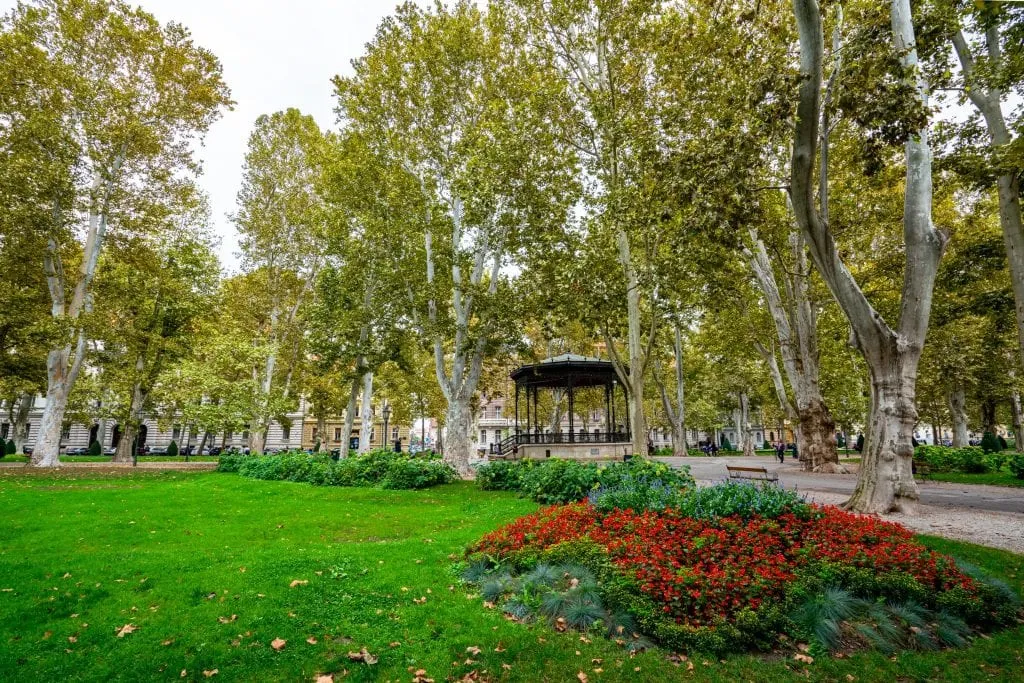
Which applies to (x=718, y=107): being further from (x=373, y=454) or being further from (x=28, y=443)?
(x=28, y=443)

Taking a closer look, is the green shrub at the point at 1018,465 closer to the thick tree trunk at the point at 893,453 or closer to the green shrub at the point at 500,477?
the thick tree trunk at the point at 893,453

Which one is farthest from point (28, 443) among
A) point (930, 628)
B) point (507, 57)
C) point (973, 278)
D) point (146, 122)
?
point (973, 278)

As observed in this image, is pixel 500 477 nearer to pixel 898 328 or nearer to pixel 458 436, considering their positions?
pixel 458 436

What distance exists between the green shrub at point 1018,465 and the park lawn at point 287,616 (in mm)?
13423

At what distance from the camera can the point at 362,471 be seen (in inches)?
688

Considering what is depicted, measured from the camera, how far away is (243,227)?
1081 inches

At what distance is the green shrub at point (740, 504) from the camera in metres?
6.95

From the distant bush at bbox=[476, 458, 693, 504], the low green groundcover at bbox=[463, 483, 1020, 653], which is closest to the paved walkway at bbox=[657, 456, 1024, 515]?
the distant bush at bbox=[476, 458, 693, 504]

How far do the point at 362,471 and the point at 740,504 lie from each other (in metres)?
13.7

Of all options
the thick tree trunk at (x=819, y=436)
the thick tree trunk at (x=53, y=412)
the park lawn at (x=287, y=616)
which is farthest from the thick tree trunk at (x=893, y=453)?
the thick tree trunk at (x=53, y=412)

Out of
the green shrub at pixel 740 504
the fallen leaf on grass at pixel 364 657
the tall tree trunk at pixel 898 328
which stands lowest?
the fallen leaf on grass at pixel 364 657

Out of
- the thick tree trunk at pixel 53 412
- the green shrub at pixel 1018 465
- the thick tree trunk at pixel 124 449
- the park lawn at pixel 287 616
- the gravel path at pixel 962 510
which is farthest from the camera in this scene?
the thick tree trunk at pixel 124 449

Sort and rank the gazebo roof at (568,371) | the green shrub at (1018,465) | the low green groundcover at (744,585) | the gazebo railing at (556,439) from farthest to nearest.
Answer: the gazebo railing at (556,439), the gazebo roof at (568,371), the green shrub at (1018,465), the low green groundcover at (744,585)

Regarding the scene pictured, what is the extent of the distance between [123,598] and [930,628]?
8369 millimetres
